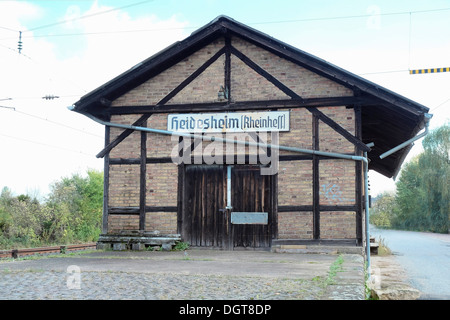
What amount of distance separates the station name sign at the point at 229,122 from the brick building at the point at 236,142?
23mm

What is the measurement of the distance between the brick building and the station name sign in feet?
0.08

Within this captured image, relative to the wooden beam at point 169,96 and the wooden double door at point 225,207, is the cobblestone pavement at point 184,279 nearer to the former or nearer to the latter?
the wooden double door at point 225,207

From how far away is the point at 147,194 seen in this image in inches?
433

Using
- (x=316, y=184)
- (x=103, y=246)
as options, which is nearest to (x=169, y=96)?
(x=103, y=246)

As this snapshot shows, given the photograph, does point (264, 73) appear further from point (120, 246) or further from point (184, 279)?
point (184, 279)

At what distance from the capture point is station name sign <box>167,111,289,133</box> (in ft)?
34.6

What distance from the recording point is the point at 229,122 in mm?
10773

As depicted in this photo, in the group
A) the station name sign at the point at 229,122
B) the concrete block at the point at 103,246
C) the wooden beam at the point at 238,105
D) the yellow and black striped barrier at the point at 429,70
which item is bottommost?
the concrete block at the point at 103,246

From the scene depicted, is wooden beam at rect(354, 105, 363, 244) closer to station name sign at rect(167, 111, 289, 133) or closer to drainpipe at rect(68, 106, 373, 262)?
drainpipe at rect(68, 106, 373, 262)

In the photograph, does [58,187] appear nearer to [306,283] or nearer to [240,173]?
[240,173]

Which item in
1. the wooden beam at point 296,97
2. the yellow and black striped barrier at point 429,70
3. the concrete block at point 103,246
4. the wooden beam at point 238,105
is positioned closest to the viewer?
the wooden beam at point 296,97

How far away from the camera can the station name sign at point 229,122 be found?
10539 millimetres

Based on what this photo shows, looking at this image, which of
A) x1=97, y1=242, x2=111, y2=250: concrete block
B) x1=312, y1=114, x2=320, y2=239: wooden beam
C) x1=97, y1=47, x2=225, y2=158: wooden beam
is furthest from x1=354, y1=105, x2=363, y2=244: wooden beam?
x1=97, y1=242, x2=111, y2=250: concrete block

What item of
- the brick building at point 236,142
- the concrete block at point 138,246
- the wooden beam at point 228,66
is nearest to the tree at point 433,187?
the brick building at point 236,142
